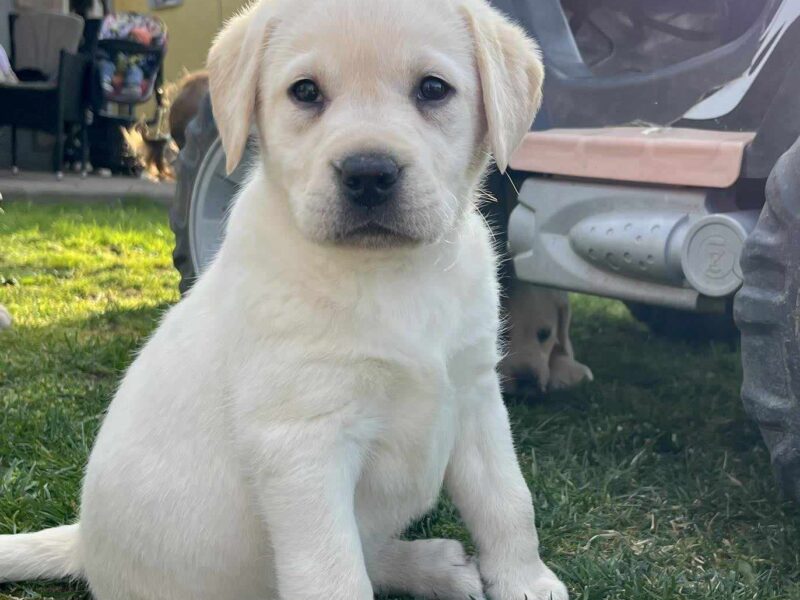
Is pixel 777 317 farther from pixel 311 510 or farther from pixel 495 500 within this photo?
pixel 311 510

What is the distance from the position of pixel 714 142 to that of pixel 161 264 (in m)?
4.62

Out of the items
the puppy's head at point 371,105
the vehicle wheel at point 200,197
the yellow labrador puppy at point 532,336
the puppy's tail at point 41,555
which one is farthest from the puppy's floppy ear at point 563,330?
the puppy's tail at point 41,555

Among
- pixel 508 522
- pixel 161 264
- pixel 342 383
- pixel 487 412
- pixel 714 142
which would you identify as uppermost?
pixel 714 142

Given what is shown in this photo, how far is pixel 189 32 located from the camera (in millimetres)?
15727

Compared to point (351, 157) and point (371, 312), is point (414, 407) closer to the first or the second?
point (371, 312)

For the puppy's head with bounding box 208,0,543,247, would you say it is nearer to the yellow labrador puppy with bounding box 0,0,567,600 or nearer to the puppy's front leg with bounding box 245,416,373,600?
the yellow labrador puppy with bounding box 0,0,567,600

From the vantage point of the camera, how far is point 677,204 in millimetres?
2805

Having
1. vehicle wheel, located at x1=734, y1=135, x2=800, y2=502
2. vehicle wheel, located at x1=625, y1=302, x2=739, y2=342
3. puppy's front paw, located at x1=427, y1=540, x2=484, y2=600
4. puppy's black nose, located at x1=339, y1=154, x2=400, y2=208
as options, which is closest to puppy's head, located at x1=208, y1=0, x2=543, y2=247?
puppy's black nose, located at x1=339, y1=154, x2=400, y2=208

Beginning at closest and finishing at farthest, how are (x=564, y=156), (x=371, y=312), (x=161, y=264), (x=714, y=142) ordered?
(x=371, y=312), (x=714, y=142), (x=564, y=156), (x=161, y=264)

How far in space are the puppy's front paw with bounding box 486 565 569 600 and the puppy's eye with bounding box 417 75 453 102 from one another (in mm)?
1137

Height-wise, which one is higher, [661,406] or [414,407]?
[414,407]

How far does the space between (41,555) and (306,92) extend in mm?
1314

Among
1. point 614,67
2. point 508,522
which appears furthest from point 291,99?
point 614,67

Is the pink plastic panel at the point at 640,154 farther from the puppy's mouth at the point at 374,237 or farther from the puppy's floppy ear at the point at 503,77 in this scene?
the puppy's mouth at the point at 374,237
